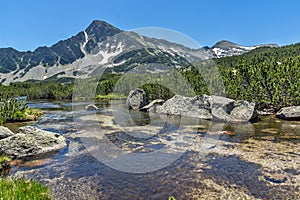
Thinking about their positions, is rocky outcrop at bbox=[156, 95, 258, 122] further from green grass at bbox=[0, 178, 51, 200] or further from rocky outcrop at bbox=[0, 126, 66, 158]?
green grass at bbox=[0, 178, 51, 200]

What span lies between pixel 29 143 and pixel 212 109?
21906mm

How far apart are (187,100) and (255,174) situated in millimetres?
24673

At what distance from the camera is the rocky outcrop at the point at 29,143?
14.5 m

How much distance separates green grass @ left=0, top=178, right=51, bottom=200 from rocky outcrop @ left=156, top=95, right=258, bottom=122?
23.0 m

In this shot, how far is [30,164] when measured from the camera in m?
13.0

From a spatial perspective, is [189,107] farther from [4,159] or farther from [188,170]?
[4,159]

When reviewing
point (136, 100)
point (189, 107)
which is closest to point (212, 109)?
point (189, 107)

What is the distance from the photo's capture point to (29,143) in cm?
1503

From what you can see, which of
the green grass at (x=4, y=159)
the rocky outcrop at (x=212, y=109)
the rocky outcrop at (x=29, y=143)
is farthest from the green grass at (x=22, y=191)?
the rocky outcrop at (x=212, y=109)

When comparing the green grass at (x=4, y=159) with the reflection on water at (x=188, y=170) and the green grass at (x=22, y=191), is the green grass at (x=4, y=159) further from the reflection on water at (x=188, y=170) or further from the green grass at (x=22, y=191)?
the green grass at (x=22, y=191)

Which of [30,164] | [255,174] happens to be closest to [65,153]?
[30,164]

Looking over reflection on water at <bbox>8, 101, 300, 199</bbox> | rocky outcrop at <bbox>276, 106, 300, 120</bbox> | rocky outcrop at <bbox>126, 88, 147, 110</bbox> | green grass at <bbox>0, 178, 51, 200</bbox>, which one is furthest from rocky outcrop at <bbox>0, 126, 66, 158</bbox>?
rocky outcrop at <bbox>126, 88, 147, 110</bbox>

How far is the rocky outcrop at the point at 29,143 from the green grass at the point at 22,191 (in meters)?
6.47

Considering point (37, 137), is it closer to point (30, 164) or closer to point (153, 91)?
point (30, 164)
